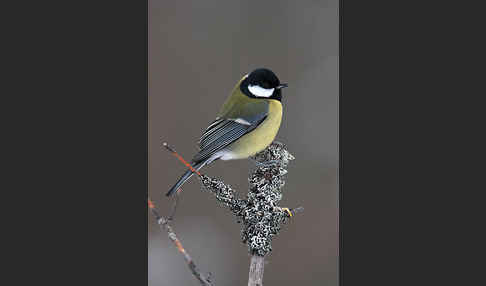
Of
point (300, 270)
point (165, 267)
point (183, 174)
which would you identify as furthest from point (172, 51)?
point (300, 270)

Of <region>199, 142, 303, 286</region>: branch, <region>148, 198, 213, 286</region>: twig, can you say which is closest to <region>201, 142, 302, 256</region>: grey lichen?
<region>199, 142, 303, 286</region>: branch

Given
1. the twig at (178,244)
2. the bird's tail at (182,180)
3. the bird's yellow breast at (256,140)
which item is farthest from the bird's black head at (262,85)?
the twig at (178,244)

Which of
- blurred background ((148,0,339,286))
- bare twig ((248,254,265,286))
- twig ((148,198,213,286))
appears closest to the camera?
twig ((148,198,213,286))

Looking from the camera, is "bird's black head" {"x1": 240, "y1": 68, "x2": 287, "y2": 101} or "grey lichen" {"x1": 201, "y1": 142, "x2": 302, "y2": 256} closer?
"grey lichen" {"x1": 201, "y1": 142, "x2": 302, "y2": 256}

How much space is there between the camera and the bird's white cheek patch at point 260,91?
299 centimetres

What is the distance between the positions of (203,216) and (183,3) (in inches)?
50.4

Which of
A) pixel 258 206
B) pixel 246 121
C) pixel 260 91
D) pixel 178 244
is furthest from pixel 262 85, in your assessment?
pixel 178 244

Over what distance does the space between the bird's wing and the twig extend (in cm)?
37

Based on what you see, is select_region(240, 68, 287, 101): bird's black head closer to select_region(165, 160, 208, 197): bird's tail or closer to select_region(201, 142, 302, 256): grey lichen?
select_region(201, 142, 302, 256): grey lichen

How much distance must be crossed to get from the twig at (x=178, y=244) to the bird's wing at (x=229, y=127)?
367 millimetres

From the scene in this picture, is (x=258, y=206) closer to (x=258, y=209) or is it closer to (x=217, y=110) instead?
(x=258, y=209)

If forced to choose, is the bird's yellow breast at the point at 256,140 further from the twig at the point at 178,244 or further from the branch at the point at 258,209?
the twig at the point at 178,244

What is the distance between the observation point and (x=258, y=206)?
109 inches

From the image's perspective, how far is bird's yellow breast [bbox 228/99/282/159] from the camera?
2.93 metres
